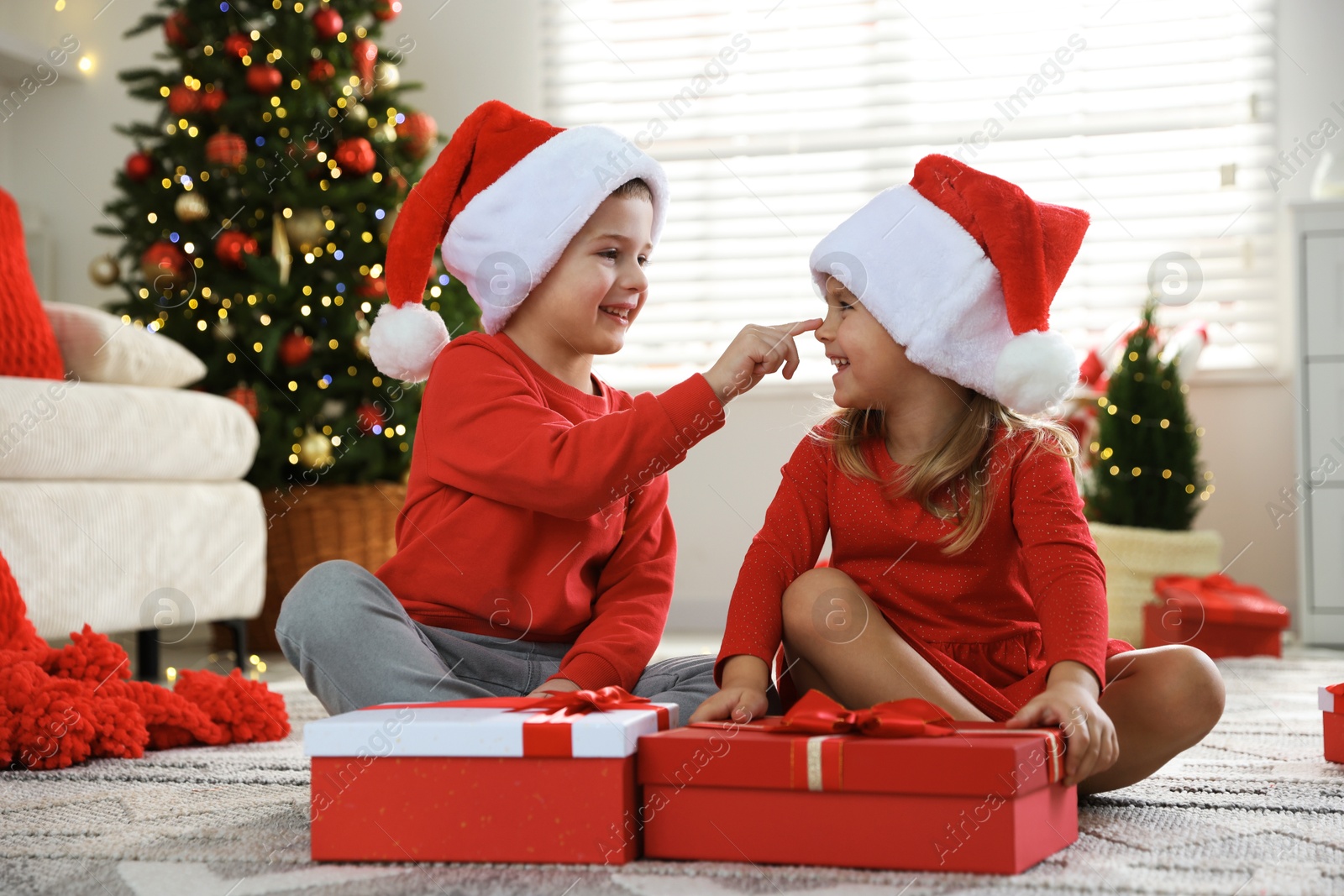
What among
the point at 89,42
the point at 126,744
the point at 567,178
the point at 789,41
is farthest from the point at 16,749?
the point at 89,42

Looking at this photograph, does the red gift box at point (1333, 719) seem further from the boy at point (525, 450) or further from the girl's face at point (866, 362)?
the boy at point (525, 450)

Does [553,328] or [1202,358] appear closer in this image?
[553,328]

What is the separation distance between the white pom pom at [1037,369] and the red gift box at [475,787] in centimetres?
47

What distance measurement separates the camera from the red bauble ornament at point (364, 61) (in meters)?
2.90

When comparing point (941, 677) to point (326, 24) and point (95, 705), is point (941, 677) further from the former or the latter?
point (326, 24)

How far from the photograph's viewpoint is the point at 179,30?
9.40ft

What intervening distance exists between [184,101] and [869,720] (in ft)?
8.24

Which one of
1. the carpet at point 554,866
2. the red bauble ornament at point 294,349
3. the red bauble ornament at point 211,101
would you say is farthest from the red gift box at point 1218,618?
the red bauble ornament at point 211,101

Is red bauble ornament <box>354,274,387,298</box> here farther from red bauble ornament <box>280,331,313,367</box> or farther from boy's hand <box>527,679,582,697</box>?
boy's hand <box>527,679,582,697</box>

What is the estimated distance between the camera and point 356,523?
272 cm

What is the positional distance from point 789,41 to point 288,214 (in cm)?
142

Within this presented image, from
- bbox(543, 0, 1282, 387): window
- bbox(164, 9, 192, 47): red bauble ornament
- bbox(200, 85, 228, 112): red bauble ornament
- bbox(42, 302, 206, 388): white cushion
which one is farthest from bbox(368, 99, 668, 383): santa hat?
bbox(543, 0, 1282, 387): window

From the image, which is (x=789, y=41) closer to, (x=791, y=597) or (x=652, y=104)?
(x=652, y=104)

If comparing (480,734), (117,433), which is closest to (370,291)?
(117,433)
